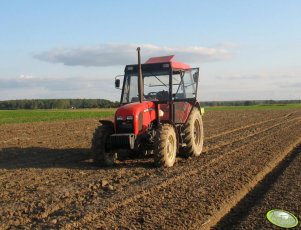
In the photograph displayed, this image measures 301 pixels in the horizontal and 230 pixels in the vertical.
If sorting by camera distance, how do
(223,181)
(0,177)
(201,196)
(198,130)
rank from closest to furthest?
(201,196) < (223,181) < (0,177) < (198,130)

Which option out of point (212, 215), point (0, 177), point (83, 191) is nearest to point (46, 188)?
point (83, 191)

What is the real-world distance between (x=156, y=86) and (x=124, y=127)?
140 centimetres

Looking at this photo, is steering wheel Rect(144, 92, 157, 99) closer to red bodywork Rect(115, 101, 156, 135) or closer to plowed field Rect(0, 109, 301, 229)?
red bodywork Rect(115, 101, 156, 135)

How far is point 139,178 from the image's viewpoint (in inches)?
271

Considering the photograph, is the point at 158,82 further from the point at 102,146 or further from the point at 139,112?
the point at 102,146

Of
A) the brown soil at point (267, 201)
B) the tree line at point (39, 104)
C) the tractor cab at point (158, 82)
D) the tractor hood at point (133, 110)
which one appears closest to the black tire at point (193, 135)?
the tractor cab at point (158, 82)

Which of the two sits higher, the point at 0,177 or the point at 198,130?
the point at 198,130

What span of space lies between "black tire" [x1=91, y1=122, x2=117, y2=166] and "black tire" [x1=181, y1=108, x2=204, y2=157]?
1.77 metres

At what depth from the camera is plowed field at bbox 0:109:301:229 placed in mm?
4594

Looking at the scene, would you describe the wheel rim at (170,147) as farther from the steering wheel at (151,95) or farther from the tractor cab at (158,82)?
the steering wheel at (151,95)

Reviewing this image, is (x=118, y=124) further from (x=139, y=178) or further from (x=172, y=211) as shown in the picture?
(x=172, y=211)

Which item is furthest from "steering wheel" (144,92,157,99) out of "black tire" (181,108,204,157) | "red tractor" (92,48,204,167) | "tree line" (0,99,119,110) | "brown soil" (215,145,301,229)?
"tree line" (0,99,119,110)

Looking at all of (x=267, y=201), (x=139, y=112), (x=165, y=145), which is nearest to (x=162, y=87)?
(x=139, y=112)

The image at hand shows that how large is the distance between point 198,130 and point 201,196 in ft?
14.1
